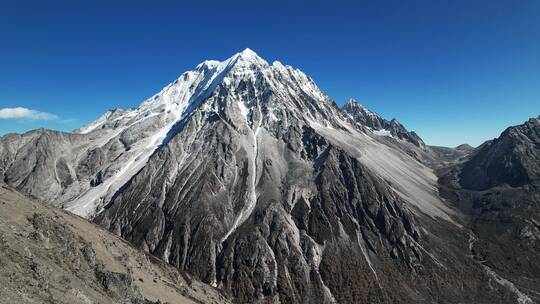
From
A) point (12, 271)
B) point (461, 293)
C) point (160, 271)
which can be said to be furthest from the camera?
point (461, 293)

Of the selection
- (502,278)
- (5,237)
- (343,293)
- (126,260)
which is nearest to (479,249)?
(502,278)

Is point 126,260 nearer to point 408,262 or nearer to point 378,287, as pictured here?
point 378,287

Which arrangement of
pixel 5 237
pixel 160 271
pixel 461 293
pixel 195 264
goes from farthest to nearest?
1. pixel 195 264
2. pixel 461 293
3. pixel 160 271
4. pixel 5 237

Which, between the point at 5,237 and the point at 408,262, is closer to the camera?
the point at 5,237

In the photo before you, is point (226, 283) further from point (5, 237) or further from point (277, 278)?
point (5, 237)

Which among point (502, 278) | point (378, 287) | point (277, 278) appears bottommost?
point (277, 278)

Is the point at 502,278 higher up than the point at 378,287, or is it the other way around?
the point at 502,278
